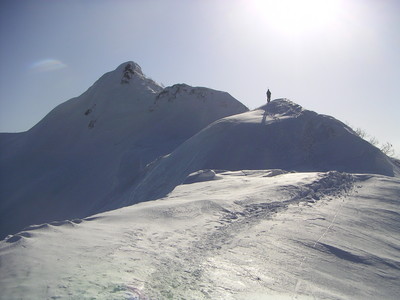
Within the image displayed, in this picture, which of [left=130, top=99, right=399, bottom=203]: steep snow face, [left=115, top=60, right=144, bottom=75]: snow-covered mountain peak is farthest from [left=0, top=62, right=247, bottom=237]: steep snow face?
[left=130, top=99, right=399, bottom=203]: steep snow face

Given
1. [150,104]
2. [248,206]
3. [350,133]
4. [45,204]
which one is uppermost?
[150,104]

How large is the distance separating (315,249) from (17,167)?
67.8ft

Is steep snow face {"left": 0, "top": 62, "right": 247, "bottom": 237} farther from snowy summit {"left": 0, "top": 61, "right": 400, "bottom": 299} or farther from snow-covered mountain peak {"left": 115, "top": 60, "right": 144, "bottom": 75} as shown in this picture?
snowy summit {"left": 0, "top": 61, "right": 400, "bottom": 299}

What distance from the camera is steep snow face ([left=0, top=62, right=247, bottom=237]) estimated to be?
750 inches

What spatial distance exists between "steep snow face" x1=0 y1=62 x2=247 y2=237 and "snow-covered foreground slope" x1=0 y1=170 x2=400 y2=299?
1102 centimetres

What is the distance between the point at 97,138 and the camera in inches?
918

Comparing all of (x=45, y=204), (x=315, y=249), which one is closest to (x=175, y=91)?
(x=45, y=204)

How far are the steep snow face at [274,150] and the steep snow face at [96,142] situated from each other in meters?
3.60

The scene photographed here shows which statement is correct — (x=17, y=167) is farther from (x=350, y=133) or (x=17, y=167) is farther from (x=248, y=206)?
(x=248, y=206)

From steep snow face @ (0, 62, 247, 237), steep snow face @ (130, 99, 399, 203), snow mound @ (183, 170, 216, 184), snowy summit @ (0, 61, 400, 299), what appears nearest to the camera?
snowy summit @ (0, 61, 400, 299)

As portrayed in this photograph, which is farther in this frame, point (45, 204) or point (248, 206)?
point (45, 204)

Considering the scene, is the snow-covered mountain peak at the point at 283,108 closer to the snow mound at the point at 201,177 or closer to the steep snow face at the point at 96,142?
the steep snow face at the point at 96,142

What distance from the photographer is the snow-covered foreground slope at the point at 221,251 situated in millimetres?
3631

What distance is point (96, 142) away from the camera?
23.1 m
